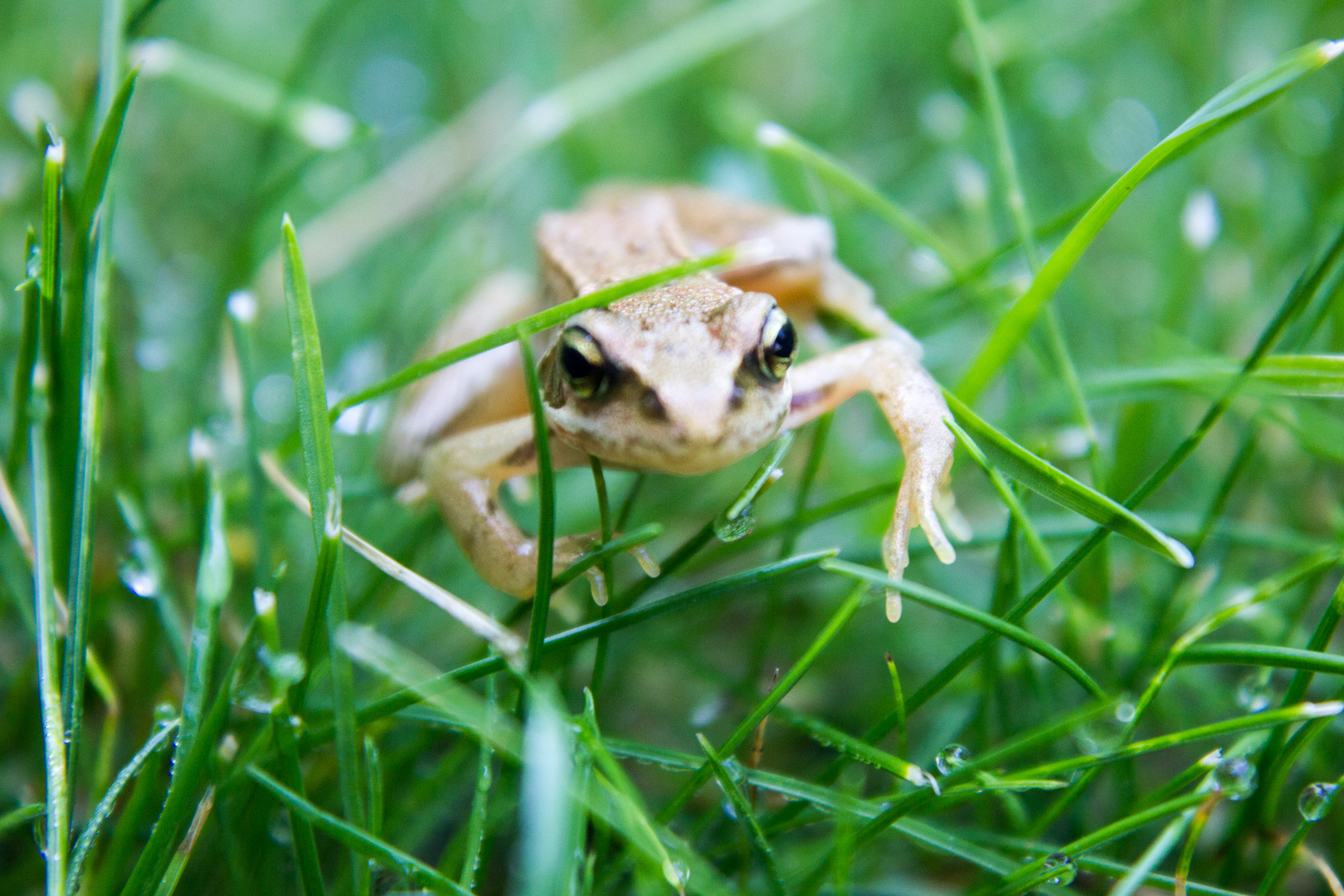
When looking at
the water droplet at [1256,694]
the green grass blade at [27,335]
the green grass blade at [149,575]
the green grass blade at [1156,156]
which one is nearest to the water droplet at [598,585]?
the green grass blade at [149,575]

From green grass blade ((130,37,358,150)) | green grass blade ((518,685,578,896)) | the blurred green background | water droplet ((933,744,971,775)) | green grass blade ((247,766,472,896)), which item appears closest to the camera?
green grass blade ((518,685,578,896))

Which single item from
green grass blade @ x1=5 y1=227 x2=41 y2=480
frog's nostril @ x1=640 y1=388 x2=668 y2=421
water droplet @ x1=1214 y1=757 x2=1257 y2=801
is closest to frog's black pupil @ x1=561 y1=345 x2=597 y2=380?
frog's nostril @ x1=640 y1=388 x2=668 y2=421

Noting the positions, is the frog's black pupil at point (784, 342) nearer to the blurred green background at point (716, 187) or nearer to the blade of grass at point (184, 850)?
the blurred green background at point (716, 187)

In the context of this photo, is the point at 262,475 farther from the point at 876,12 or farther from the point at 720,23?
the point at 876,12

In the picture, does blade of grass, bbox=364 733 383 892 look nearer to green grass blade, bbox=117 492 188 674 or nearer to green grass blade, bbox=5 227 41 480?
green grass blade, bbox=117 492 188 674

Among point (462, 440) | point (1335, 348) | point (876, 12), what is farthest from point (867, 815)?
point (876, 12)
